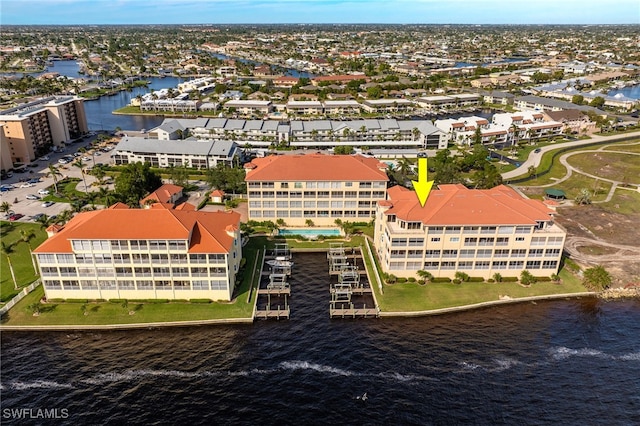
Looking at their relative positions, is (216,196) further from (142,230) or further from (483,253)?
(483,253)

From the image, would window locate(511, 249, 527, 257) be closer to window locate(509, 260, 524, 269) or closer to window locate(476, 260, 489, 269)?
window locate(509, 260, 524, 269)

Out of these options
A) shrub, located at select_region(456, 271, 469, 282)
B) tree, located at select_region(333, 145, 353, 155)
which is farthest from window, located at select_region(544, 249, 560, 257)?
tree, located at select_region(333, 145, 353, 155)

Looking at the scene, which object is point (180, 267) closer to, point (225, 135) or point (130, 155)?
point (130, 155)

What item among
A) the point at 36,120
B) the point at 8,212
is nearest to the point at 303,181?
the point at 8,212

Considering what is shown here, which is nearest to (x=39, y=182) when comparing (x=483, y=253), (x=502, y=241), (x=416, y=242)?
(x=416, y=242)

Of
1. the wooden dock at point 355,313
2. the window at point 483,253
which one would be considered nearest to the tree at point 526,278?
the window at point 483,253
